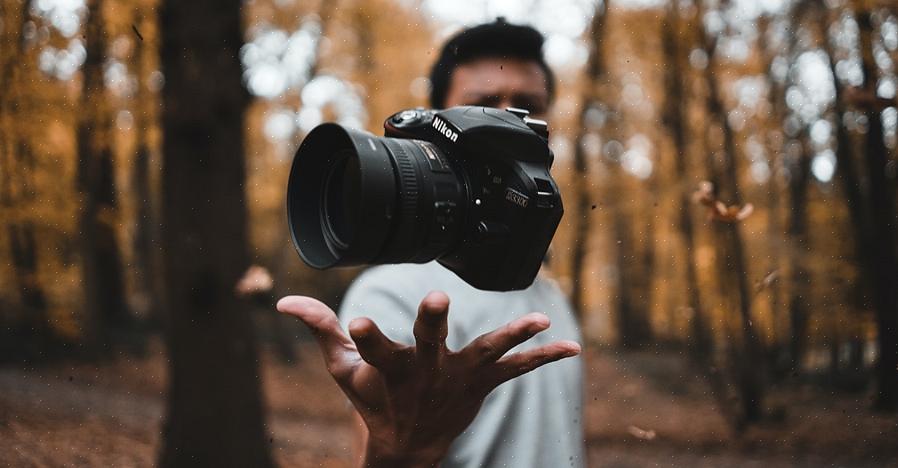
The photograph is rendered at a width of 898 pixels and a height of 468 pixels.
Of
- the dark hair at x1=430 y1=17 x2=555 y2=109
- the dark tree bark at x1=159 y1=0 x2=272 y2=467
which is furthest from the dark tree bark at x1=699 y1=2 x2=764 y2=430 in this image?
the dark tree bark at x1=159 y1=0 x2=272 y2=467

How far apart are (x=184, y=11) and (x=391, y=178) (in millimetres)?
2112

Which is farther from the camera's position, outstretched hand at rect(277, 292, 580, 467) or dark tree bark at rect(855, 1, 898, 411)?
dark tree bark at rect(855, 1, 898, 411)

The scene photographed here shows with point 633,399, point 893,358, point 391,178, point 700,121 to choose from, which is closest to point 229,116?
point 391,178

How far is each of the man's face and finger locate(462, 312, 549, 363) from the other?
0.76m

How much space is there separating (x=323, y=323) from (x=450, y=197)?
24 cm

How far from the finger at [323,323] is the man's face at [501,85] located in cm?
76

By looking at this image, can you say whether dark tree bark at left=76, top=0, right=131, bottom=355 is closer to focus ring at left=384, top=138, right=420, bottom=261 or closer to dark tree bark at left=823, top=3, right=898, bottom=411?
focus ring at left=384, top=138, right=420, bottom=261

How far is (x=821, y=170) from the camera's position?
2168 millimetres

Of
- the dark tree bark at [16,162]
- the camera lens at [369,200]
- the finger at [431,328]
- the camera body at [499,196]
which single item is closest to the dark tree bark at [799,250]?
the camera body at [499,196]

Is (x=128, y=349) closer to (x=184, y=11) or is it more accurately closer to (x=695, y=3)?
(x=184, y=11)

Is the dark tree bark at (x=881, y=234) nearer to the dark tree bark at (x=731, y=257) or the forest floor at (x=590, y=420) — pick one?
the forest floor at (x=590, y=420)

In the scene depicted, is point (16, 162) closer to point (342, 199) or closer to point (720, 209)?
point (342, 199)

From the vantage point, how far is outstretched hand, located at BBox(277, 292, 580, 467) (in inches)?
25.6

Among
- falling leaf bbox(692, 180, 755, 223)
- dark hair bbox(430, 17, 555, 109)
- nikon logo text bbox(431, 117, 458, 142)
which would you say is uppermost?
dark hair bbox(430, 17, 555, 109)
